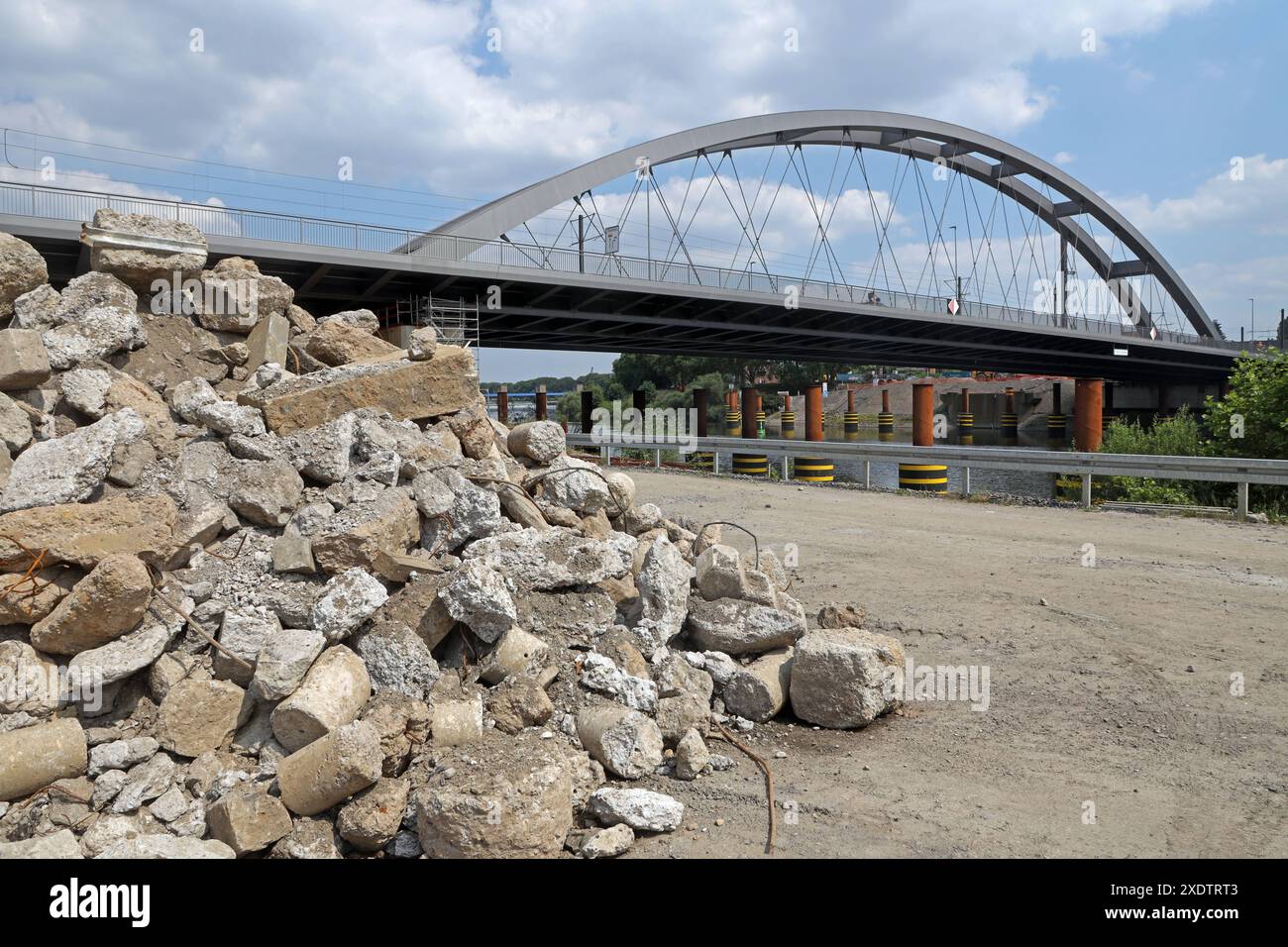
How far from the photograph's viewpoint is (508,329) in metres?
33.5

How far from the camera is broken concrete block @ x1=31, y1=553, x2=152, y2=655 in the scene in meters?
4.21

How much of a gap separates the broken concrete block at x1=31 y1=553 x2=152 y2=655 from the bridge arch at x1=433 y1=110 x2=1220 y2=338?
2418cm

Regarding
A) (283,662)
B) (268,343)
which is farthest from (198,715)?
(268,343)

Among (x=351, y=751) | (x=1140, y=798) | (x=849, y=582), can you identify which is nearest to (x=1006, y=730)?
(x=1140, y=798)

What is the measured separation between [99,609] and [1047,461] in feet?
49.0

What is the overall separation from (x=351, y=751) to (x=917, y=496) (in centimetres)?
1323

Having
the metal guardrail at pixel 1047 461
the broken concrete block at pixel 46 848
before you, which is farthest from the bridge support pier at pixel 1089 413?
the broken concrete block at pixel 46 848

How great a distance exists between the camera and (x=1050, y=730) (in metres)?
4.93

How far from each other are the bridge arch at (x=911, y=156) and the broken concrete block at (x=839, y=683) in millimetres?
24587

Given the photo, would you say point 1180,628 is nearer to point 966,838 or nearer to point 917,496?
point 966,838

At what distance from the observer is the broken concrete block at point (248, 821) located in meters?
3.71

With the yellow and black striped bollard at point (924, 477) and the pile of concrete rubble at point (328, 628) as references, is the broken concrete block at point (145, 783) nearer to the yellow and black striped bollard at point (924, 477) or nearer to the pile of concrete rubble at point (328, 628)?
the pile of concrete rubble at point (328, 628)

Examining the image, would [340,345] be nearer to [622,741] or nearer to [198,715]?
[198,715]

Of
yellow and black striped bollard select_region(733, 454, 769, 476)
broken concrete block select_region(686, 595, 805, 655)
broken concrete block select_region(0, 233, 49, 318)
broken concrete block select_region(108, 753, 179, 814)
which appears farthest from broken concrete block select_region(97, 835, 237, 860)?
yellow and black striped bollard select_region(733, 454, 769, 476)
